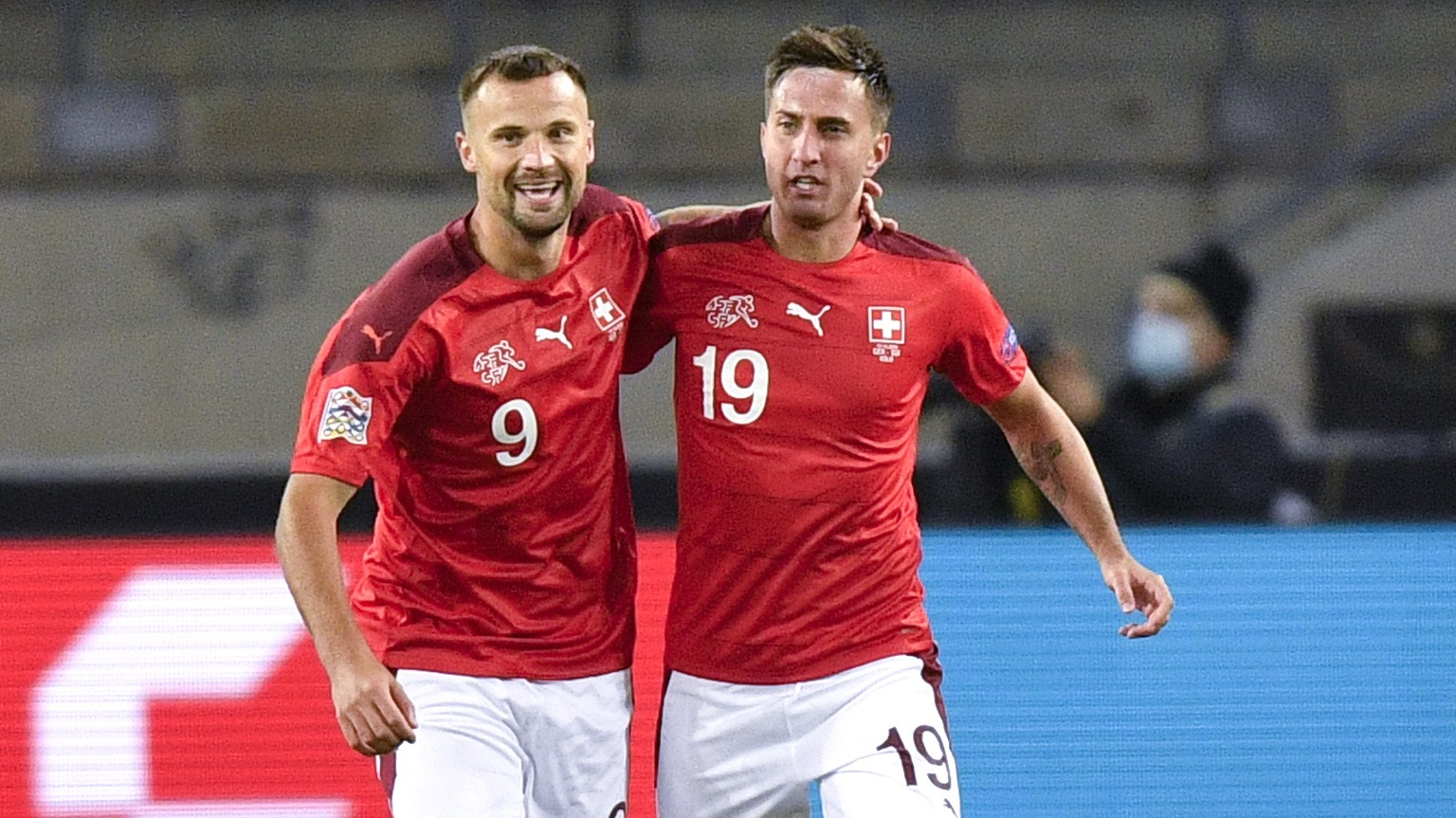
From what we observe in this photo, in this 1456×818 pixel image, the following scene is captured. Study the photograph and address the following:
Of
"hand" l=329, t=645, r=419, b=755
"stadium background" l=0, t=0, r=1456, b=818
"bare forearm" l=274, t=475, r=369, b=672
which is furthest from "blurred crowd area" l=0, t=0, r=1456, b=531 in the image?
"hand" l=329, t=645, r=419, b=755

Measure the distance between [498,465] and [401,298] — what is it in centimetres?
32

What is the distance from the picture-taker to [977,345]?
3.76 metres

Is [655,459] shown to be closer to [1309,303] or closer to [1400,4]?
[1309,303]

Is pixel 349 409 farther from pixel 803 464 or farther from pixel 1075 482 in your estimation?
pixel 1075 482

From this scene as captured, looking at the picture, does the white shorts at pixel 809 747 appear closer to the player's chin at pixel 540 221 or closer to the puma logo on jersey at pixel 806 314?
the puma logo on jersey at pixel 806 314

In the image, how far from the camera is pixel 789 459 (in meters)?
3.61

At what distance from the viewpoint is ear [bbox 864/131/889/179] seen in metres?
3.66

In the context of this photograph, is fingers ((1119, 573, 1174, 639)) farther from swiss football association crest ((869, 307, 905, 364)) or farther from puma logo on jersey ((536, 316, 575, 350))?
puma logo on jersey ((536, 316, 575, 350))

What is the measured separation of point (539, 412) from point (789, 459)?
0.44 meters

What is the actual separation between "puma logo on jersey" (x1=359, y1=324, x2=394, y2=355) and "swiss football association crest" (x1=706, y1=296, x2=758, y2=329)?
0.61m

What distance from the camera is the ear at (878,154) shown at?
3.66 meters

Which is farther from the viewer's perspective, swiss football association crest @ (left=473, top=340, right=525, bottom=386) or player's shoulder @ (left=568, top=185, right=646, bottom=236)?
player's shoulder @ (left=568, top=185, right=646, bottom=236)

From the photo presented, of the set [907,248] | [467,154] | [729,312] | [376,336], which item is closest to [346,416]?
[376,336]

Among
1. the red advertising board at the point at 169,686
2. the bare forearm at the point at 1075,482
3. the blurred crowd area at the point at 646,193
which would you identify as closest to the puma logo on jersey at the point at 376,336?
the red advertising board at the point at 169,686
